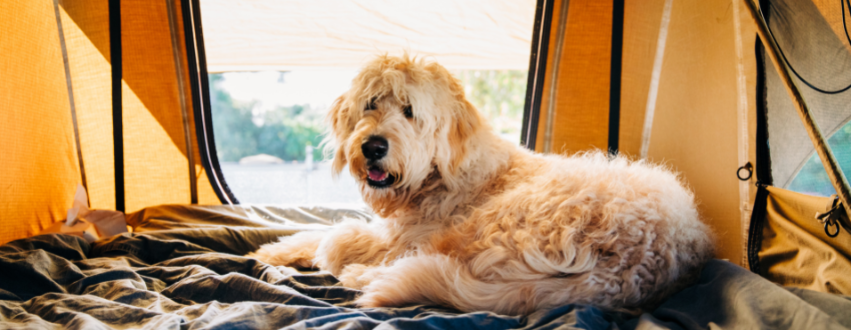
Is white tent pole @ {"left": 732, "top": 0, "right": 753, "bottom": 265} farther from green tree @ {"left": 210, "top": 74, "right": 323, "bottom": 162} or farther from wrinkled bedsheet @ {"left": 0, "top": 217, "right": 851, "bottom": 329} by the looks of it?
green tree @ {"left": 210, "top": 74, "right": 323, "bottom": 162}

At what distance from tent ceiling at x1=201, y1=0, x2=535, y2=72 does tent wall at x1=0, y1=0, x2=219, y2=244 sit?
475 millimetres

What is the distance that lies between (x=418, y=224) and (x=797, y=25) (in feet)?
5.22

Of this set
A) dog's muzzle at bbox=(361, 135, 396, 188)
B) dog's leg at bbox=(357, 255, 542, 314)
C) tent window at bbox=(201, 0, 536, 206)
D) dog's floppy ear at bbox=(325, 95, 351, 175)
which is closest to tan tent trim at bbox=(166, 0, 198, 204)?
tent window at bbox=(201, 0, 536, 206)

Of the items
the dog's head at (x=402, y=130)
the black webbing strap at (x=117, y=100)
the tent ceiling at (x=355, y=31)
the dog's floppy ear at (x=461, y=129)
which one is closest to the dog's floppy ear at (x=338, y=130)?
the dog's head at (x=402, y=130)

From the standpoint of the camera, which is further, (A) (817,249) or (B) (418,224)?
(B) (418,224)

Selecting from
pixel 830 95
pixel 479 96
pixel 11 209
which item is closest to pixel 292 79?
pixel 479 96

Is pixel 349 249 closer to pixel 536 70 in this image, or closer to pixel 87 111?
pixel 536 70

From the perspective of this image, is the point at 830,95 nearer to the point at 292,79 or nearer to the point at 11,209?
the point at 11,209

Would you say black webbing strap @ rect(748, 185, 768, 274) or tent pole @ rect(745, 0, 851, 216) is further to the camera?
black webbing strap @ rect(748, 185, 768, 274)

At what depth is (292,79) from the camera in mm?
12711

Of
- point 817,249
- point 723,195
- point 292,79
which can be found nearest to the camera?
point 817,249

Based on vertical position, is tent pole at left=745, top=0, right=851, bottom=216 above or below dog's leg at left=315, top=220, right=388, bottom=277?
above

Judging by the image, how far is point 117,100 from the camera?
3.04 meters

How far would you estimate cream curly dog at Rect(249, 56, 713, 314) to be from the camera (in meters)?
1.32
